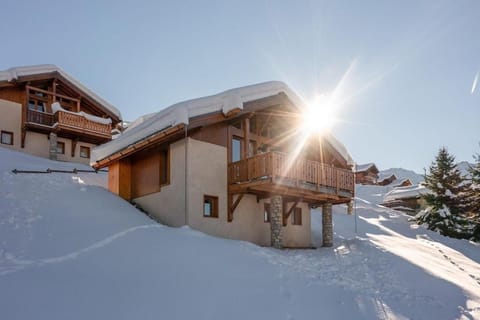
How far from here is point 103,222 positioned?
33.9 feet

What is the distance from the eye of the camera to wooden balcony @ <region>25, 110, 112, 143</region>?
75.9 ft

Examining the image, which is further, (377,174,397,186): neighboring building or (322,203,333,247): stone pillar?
(377,174,397,186): neighboring building

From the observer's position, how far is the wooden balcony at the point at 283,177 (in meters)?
12.2

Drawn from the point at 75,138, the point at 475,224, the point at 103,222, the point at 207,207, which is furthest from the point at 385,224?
the point at 75,138

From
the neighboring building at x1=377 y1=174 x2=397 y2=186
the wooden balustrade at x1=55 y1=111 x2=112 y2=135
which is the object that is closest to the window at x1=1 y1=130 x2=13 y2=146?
the wooden balustrade at x1=55 y1=111 x2=112 y2=135

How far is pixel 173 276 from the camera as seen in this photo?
6.76 metres

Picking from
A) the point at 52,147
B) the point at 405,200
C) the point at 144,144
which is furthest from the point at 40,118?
the point at 405,200

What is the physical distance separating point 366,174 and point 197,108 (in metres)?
46.1

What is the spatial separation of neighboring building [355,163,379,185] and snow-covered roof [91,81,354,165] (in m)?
40.2

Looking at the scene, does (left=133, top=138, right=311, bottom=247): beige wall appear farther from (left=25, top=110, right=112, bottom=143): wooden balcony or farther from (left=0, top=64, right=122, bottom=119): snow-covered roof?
(left=0, top=64, right=122, bottom=119): snow-covered roof

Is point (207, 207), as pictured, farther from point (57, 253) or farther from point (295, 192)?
point (57, 253)

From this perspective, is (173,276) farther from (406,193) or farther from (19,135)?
(406,193)

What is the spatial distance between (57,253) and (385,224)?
2203 centimetres

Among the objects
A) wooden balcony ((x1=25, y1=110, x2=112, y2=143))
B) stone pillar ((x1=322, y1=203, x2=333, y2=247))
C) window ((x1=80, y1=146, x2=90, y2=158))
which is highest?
wooden balcony ((x1=25, y1=110, x2=112, y2=143))
